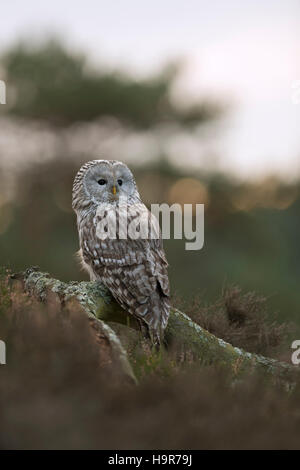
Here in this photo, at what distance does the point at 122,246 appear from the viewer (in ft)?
17.7

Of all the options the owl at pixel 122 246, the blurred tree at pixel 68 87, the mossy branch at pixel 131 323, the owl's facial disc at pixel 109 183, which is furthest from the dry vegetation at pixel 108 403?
the blurred tree at pixel 68 87

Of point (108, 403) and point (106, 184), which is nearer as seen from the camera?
point (108, 403)

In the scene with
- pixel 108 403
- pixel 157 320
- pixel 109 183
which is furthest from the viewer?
pixel 109 183

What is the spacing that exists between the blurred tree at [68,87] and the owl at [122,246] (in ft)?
51.1

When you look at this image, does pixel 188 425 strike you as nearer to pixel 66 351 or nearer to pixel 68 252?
pixel 66 351

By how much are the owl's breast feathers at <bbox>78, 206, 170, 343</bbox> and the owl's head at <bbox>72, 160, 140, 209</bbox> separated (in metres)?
0.54

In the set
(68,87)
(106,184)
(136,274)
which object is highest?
(68,87)

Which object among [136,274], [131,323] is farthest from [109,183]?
[131,323]

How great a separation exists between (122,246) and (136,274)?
0.32 m

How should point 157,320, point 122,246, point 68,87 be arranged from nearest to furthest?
point 157,320, point 122,246, point 68,87

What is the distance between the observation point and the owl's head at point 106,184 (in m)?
6.02

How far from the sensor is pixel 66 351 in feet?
11.4

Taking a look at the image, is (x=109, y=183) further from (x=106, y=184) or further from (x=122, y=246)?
(x=122, y=246)
